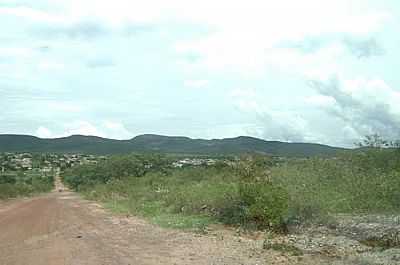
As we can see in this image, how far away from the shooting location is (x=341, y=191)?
24.0 meters

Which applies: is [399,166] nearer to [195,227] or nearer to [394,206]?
[394,206]

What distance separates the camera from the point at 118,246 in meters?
18.3

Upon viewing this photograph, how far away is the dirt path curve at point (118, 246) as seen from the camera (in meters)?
15.4

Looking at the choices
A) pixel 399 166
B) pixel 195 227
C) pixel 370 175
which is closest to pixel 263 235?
pixel 195 227

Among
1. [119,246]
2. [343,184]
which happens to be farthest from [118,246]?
[343,184]

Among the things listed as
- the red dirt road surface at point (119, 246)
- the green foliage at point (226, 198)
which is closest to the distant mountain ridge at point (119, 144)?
the green foliage at point (226, 198)

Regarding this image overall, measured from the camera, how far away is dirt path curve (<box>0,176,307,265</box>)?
15414 millimetres

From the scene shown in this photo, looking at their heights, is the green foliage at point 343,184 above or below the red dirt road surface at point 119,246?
above

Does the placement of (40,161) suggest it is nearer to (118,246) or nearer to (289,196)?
(289,196)

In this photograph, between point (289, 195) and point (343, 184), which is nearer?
point (289, 195)

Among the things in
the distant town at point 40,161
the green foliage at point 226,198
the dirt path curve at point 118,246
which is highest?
the distant town at point 40,161

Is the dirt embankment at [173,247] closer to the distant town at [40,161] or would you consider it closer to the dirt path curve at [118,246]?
the dirt path curve at [118,246]

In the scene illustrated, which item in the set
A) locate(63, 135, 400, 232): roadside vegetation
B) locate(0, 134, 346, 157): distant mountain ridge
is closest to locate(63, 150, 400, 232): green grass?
locate(63, 135, 400, 232): roadside vegetation

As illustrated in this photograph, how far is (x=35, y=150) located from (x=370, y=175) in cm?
10647
